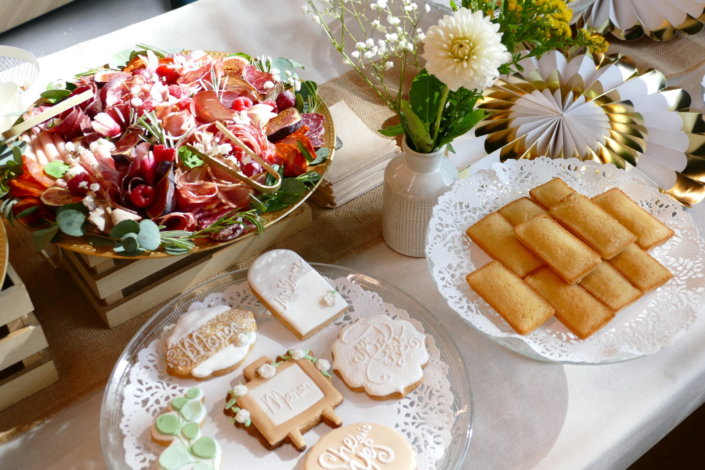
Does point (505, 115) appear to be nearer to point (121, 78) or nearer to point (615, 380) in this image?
point (615, 380)

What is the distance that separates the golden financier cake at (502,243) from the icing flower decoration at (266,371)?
38 cm

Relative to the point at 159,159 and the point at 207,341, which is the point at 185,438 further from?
the point at 159,159

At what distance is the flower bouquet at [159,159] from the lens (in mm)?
955

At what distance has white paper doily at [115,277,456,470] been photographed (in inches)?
32.7

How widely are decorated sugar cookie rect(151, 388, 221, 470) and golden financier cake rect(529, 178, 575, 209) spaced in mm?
609

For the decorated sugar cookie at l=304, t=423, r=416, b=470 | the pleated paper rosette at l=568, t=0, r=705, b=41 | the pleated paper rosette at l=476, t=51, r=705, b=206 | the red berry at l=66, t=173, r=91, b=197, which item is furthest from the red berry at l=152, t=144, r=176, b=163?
the pleated paper rosette at l=568, t=0, r=705, b=41

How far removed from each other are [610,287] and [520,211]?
0.19m

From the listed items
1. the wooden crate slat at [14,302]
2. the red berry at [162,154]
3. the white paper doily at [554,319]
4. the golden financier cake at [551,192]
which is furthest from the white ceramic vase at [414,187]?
the wooden crate slat at [14,302]

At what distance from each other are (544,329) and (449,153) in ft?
1.39

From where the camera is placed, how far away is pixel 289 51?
1.54 metres

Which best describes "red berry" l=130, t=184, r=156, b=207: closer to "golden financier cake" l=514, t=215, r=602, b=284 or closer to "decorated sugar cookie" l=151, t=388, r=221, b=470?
"decorated sugar cookie" l=151, t=388, r=221, b=470

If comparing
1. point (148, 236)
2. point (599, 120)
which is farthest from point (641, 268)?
point (148, 236)

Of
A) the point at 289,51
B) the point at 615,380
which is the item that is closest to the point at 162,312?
the point at 615,380

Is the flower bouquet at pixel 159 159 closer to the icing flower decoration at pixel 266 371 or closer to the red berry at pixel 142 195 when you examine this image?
the red berry at pixel 142 195
